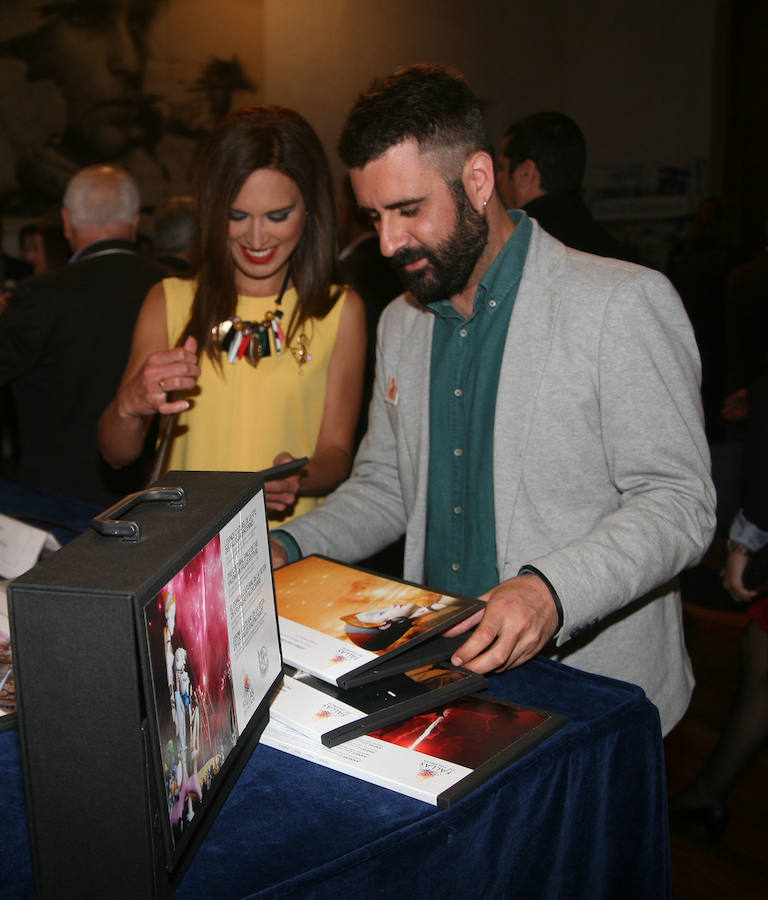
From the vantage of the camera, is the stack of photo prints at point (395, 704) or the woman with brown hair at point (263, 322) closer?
the stack of photo prints at point (395, 704)

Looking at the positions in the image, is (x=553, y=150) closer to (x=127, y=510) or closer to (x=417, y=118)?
(x=417, y=118)

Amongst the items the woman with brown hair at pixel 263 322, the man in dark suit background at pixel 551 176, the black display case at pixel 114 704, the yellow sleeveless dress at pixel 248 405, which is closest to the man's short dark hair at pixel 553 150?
the man in dark suit background at pixel 551 176

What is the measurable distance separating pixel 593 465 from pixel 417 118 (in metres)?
0.57

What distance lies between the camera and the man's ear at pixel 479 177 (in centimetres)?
138

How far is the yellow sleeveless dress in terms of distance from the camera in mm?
2010

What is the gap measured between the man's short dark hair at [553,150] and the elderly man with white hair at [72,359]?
1268 mm

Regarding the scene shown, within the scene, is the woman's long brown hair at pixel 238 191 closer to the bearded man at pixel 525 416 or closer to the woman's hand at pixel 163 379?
the woman's hand at pixel 163 379

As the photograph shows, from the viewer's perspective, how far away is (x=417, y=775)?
89cm

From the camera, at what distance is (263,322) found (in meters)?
2.04

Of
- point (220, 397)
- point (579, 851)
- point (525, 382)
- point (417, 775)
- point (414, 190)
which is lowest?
point (579, 851)

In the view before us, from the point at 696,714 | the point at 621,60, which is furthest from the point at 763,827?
the point at 621,60

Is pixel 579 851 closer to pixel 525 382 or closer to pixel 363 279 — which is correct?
pixel 525 382

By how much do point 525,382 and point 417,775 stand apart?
66 centimetres

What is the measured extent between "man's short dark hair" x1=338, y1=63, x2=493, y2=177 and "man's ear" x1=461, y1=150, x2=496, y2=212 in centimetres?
2
